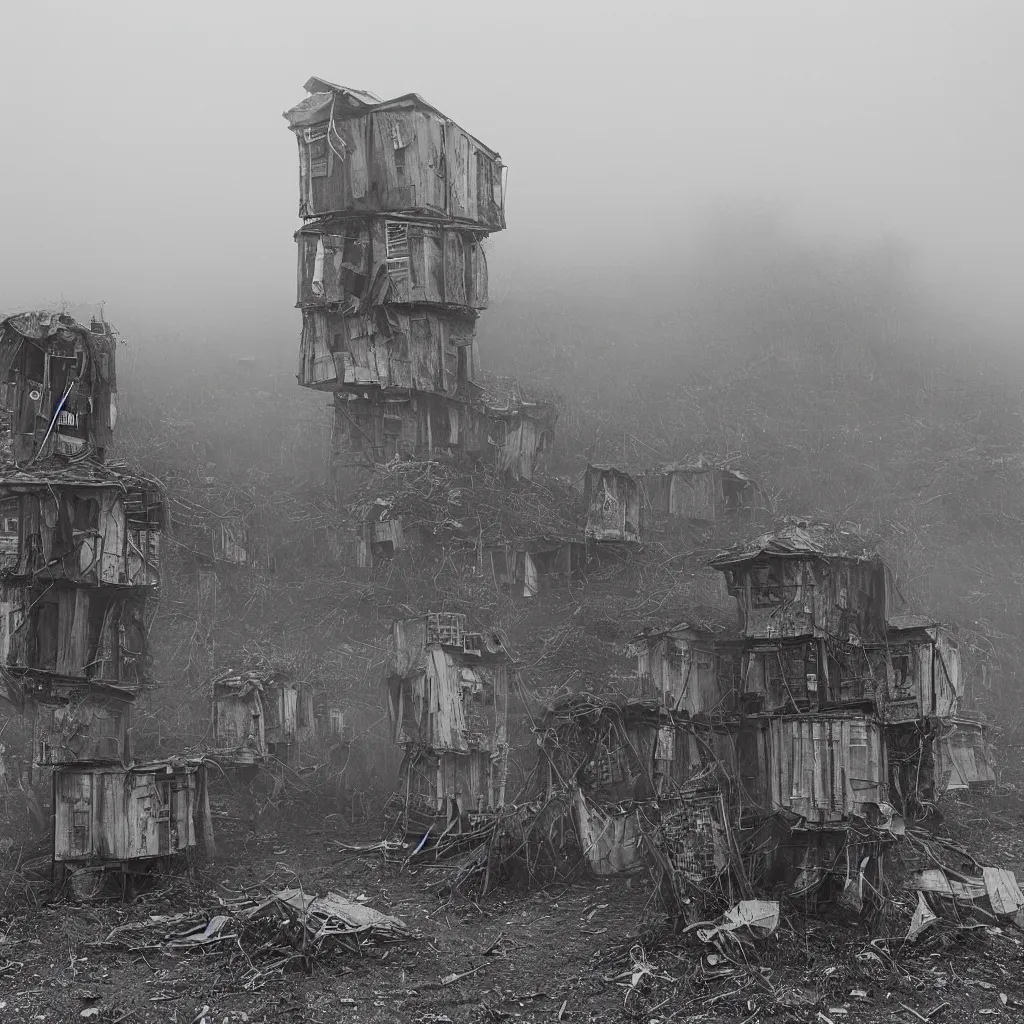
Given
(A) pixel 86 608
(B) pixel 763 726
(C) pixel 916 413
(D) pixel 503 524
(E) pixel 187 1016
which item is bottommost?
(E) pixel 187 1016

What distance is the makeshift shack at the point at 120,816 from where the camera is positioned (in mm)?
16703

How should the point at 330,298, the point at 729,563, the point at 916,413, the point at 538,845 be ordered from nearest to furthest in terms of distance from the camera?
the point at 538,845 < the point at 729,563 < the point at 330,298 < the point at 916,413

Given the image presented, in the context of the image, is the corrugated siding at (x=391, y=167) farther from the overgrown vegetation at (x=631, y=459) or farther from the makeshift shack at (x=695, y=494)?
the makeshift shack at (x=695, y=494)

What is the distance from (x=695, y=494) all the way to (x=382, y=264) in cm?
975

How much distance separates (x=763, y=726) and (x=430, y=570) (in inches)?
458

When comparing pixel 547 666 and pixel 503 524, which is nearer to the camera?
pixel 547 666

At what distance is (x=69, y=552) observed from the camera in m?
18.4

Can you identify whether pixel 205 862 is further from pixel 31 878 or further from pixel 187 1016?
pixel 187 1016

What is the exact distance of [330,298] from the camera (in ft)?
99.7

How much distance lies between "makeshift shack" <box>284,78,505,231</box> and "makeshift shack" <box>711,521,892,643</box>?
1417 cm

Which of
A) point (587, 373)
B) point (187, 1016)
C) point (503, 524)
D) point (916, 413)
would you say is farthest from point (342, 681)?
point (916, 413)

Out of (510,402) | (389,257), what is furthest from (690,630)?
(510,402)

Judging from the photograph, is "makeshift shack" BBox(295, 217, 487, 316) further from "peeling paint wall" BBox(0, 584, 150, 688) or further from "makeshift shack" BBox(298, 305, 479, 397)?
"peeling paint wall" BBox(0, 584, 150, 688)

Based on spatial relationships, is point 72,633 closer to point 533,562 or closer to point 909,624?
point 533,562
